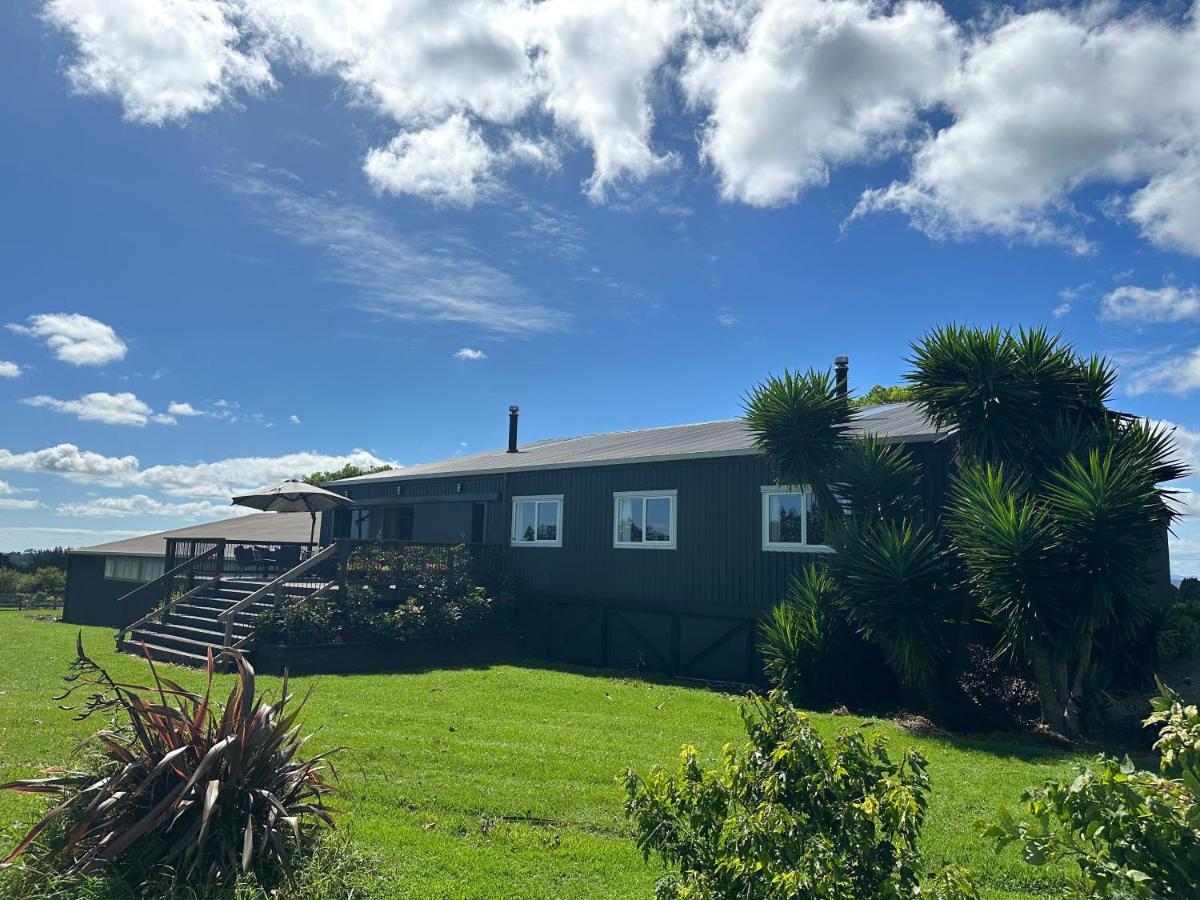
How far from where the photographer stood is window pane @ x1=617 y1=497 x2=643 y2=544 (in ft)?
51.1

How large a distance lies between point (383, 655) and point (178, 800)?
35.0ft

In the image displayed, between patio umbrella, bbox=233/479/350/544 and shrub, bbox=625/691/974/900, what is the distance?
15727mm

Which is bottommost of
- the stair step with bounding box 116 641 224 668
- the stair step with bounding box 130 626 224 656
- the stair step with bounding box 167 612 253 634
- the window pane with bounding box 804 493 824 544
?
the stair step with bounding box 116 641 224 668

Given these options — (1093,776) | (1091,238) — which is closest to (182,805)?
(1093,776)

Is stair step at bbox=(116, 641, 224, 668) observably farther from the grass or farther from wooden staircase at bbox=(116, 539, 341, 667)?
the grass

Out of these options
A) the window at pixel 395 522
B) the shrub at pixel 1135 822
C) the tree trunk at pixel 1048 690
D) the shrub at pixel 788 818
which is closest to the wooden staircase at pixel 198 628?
the window at pixel 395 522

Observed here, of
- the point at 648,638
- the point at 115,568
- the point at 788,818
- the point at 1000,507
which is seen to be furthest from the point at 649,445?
Answer: the point at 115,568

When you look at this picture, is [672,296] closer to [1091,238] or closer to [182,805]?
[1091,238]

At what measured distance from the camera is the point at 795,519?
1314 cm

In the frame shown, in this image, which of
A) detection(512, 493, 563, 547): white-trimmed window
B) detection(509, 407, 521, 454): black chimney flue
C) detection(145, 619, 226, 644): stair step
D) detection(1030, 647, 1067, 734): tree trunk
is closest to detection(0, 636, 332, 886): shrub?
detection(1030, 647, 1067, 734): tree trunk

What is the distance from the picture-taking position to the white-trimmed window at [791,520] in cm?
1286

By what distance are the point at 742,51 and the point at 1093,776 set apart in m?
11.0

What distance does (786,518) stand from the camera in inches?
521

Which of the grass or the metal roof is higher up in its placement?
the metal roof
